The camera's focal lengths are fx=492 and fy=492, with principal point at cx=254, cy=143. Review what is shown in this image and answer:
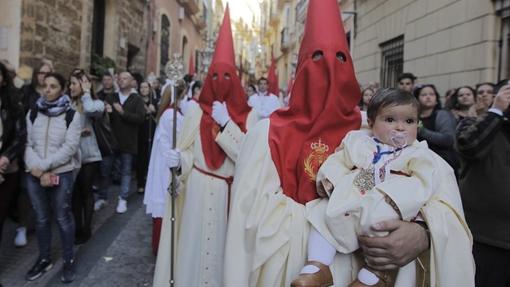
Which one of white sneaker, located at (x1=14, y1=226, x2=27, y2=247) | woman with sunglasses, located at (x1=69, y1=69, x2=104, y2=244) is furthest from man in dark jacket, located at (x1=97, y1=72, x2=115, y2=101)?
white sneaker, located at (x1=14, y1=226, x2=27, y2=247)

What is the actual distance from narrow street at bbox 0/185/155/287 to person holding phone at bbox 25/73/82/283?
0.60ft

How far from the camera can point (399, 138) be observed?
1954 millimetres

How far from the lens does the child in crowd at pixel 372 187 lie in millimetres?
1814

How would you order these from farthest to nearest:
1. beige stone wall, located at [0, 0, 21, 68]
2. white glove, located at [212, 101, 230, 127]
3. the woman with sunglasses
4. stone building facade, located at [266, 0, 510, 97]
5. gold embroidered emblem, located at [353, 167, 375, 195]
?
beige stone wall, located at [0, 0, 21, 68]
stone building facade, located at [266, 0, 510, 97]
the woman with sunglasses
white glove, located at [212, 101, 230, 127]
gold embroidered emblem, located at [353, 167, 375, 195]

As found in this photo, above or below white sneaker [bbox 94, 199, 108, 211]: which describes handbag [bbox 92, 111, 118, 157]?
above

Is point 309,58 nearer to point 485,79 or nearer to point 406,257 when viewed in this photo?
point 406,257

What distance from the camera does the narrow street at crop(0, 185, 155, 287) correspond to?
468 cm

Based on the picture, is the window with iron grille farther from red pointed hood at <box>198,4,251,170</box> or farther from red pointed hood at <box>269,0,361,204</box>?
red pointed hood at <box>269,0,361,204</box>

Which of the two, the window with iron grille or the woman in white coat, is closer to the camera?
the woman in white coat

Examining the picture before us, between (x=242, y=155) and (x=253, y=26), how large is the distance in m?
80.9

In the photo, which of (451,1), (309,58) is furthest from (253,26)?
(309,58)

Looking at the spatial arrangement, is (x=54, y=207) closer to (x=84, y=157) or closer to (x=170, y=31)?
(x=84, y=157)

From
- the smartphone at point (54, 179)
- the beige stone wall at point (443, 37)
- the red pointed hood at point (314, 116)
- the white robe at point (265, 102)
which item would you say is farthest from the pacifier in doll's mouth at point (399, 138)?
the white robe at point (265, 102)

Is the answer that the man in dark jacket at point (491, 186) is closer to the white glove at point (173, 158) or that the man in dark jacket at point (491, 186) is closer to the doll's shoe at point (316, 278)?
the doll's shoe at point (316, 278)
